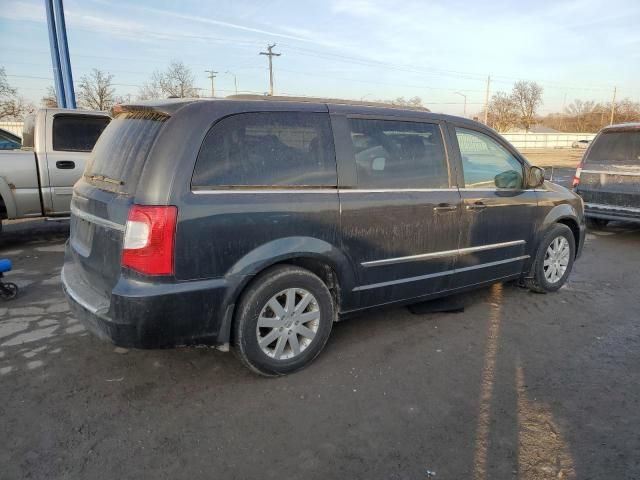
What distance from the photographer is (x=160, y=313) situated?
2855mm

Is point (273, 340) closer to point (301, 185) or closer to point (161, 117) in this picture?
point (301, 185)

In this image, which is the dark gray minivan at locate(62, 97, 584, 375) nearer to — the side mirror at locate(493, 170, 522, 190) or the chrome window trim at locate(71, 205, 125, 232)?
the chrome window trim at locate(71, 205, 125, 232)

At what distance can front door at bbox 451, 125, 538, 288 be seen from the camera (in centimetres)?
425

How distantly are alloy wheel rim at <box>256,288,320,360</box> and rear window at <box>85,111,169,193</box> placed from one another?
117cm

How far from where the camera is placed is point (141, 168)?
295cm

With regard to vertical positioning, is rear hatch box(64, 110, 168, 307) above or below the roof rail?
below

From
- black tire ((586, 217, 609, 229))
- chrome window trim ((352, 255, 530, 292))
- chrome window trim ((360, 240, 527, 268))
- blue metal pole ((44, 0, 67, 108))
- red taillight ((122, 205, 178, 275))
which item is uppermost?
blue metal pole ((44, 0, 67, 108))

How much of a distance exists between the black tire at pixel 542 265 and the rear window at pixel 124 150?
3.88 metres

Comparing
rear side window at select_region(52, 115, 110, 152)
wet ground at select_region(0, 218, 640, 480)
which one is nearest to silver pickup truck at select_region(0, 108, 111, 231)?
rear side window at select_region(52, 115, 110, 152)

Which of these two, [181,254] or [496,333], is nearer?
[181,254]

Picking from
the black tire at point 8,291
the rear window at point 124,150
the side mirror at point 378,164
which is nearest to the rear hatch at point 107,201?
the rear window at point 124,150

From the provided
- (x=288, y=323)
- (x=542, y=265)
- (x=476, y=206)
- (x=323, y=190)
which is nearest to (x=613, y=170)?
(x=542, y=265)

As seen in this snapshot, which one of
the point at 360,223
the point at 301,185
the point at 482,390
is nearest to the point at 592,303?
the point at 482,390

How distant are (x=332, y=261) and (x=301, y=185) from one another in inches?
23.0
